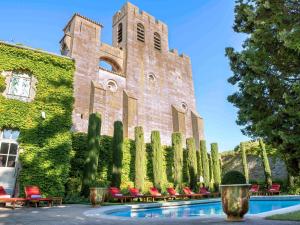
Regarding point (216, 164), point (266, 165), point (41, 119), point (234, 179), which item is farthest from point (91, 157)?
point (266, 165)

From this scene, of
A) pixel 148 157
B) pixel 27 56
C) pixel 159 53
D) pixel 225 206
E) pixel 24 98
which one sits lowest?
pixel 225 206

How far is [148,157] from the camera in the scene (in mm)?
23391

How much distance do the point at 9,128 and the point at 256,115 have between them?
44.0 feet

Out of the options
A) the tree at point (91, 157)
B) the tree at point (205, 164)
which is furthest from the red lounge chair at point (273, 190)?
the tree at point (91, 157)

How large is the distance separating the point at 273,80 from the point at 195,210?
9.86m

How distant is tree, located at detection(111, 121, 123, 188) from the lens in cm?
1839

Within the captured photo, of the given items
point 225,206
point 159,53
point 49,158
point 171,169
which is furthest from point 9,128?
point 159,53

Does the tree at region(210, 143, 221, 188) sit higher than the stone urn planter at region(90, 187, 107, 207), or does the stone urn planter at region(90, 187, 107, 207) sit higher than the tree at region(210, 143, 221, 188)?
the tree at region(210, 143, 221, 188)

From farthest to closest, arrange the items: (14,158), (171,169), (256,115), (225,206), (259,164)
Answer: (259,164)
(171,169)
(14,158)
(225,206)
(256,115)

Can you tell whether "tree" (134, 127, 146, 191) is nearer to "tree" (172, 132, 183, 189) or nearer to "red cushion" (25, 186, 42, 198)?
"tree" (172, 132, 183, 189)

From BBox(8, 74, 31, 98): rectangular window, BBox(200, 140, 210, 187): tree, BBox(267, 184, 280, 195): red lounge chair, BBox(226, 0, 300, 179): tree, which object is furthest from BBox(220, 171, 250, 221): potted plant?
BBox(267, 184, 280, 195): red lounge chair

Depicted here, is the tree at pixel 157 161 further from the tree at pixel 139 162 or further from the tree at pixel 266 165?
the tree at pixel 266 165

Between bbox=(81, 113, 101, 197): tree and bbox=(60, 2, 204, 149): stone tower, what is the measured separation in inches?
254

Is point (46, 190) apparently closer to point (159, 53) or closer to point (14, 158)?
point (14, 158)
